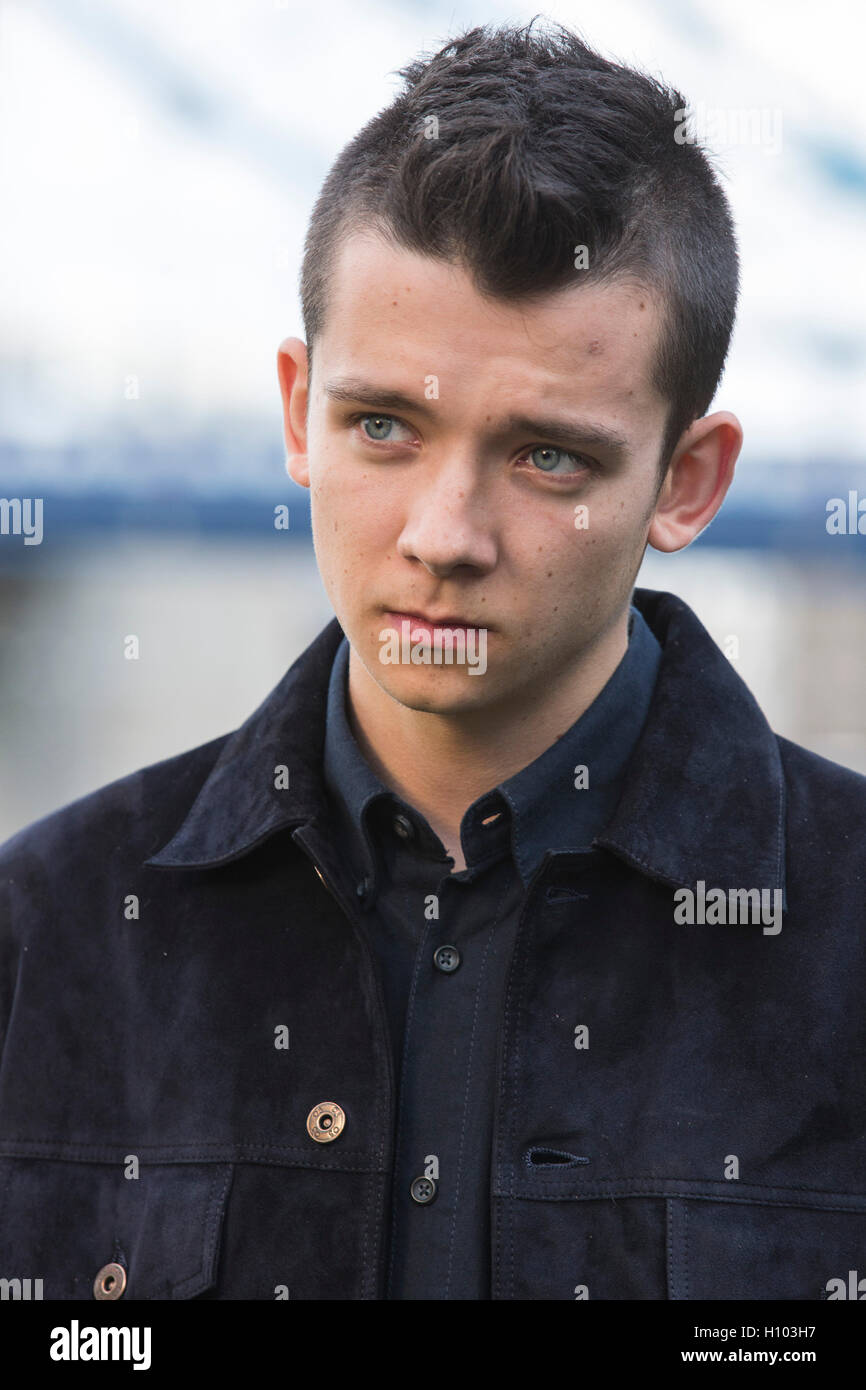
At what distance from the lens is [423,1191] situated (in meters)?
1.90

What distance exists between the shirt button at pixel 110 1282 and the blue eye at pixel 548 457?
52.1 inches

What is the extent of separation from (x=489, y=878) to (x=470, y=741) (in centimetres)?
21

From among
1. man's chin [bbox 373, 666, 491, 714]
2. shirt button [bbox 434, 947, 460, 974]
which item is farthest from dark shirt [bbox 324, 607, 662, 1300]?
man's chin [bbox 373, 666, 491, 714]

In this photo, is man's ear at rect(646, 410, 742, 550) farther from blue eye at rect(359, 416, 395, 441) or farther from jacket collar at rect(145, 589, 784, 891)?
blue eye at rect(359, 416, 395, 441)

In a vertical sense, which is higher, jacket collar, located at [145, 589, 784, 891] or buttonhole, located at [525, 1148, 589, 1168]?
jacket collar, located at [145, 589, 784, 891]

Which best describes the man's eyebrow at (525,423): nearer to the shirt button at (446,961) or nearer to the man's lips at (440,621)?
the man's lips at (440,621)

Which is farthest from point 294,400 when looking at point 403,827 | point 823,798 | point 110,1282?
point 110,1282

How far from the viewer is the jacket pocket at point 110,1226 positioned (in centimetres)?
199

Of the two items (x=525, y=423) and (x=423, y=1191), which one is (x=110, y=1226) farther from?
(x=525, y=423)

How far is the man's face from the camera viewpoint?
6.05 feet

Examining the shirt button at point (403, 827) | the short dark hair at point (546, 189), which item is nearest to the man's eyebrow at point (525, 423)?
the short dark hair at point (546, 189)

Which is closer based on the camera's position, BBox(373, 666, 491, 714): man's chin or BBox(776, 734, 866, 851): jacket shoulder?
BBox(373, 666, 491, 714): man's chin
